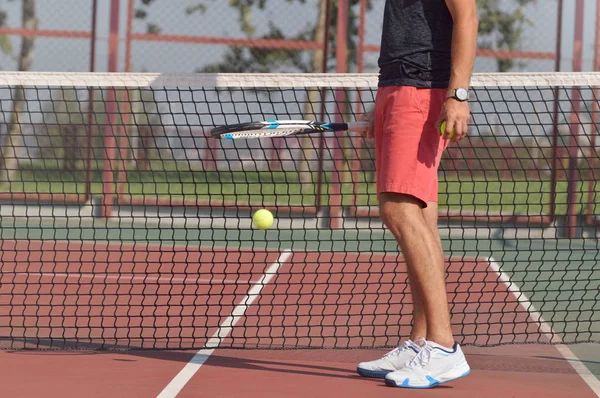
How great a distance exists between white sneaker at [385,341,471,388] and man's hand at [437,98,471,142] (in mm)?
792

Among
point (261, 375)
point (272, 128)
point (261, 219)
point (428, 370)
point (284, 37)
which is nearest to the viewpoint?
point (428, 370)

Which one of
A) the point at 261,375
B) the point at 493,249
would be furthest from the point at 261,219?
the point at 493,249

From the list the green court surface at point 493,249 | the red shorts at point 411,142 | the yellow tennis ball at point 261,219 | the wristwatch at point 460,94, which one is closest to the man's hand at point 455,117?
the wristwatch at point 460,94

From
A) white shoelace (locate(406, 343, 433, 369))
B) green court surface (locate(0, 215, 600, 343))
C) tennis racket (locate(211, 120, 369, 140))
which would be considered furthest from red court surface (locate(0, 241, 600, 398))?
tennis racket (locate(211, 120, 369, 140))

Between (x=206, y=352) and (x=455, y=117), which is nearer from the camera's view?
(x=455, y=117)

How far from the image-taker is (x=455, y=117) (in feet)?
11.8

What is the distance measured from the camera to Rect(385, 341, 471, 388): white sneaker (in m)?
3.71

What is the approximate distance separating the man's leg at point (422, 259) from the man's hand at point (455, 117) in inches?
12.6

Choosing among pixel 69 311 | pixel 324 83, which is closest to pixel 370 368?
pixel 324 83

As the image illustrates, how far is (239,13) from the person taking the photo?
1114 centimetres

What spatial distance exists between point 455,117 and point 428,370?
36.9 inches

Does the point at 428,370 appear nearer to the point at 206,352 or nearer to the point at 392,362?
the point at 392,362

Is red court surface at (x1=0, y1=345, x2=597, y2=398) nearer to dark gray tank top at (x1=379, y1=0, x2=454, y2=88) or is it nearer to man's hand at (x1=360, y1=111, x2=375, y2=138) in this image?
man's hand at (x1=360, y1=111, x2=375, y2=138)

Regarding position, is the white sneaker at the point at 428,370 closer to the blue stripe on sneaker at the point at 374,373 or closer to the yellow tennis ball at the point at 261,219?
the blue stripe on sneaker at the point at 374,373
